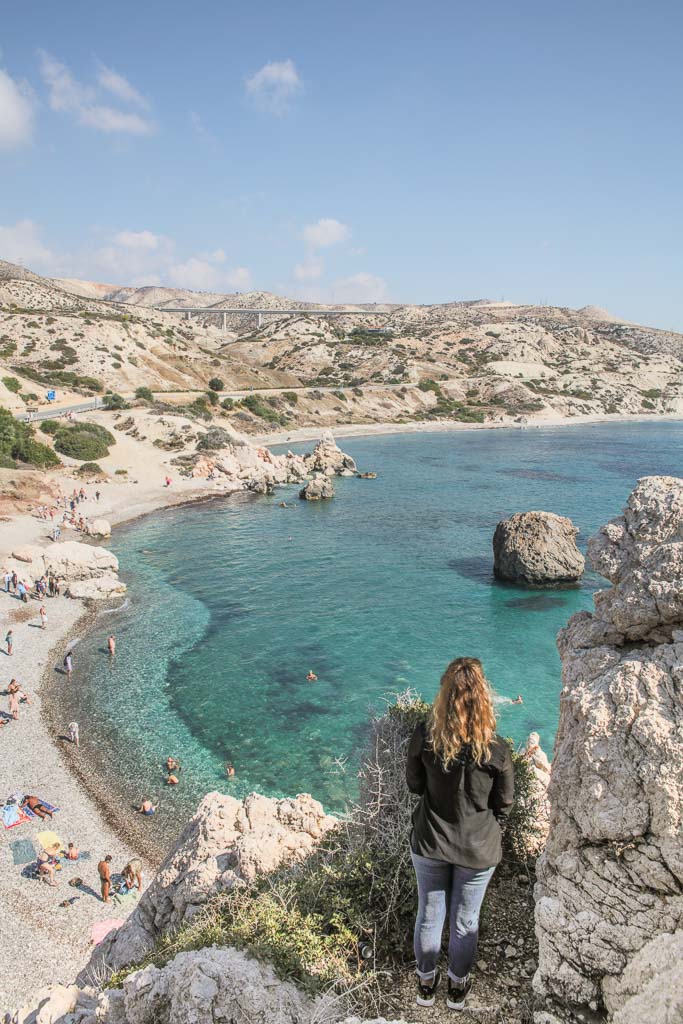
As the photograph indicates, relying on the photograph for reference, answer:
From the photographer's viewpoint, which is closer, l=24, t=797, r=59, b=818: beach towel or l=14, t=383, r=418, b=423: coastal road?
l=24, t=797, r=59, b=818: beach towel

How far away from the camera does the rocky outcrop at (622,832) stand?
4105mm

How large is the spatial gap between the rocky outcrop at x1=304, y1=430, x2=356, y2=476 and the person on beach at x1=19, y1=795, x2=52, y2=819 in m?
48.1

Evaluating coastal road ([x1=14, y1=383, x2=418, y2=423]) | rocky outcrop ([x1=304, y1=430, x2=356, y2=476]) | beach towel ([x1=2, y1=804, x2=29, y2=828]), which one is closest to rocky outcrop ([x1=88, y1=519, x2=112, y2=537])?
coastal road ([x1=14, y1=383, x2=418, y2=423])

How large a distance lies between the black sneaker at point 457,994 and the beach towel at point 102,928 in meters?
10.6

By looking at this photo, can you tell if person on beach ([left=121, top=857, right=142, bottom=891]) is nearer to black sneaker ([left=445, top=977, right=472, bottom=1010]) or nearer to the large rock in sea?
black sneaker ([left=445, top=977, right=472, bottom=1010])

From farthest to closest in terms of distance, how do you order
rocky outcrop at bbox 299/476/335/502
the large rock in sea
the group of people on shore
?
rocky outcrop at bbox 299/476/335/502 → the group of people on shore → the large rock in sea

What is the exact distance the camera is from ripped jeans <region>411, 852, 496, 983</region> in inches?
190

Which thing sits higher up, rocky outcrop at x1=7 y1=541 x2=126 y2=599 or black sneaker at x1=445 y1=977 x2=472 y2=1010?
black sneaker at x1=445 y1=977 x2=472 y2=1010

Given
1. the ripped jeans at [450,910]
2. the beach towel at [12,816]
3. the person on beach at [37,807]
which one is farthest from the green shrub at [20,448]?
the ripped jeans at [450,910]

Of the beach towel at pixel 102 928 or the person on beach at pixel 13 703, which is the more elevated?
the person on beach at pixel 13 703

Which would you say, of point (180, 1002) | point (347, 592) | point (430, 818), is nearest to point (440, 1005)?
point (430, 818)

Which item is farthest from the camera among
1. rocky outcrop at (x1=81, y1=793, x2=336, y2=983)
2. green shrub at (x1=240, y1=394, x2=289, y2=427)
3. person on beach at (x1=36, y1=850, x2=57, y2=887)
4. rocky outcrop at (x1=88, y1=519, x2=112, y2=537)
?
green shrub at (x1=240, y1=394, x2=289, y2=427)

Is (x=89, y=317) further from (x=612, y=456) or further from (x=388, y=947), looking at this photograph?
(x=388, y=947)

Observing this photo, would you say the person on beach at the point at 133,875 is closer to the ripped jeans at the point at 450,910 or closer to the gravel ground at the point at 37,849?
the gravel ground at the point at 37,849
